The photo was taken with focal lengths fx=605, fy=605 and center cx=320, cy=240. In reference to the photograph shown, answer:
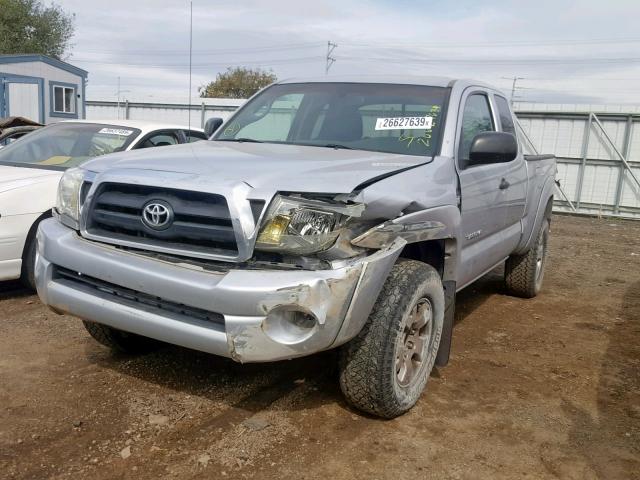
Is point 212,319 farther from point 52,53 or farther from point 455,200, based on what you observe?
point 52,53

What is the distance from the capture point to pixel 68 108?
18984 millimetres

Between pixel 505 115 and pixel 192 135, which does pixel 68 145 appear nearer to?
pixel 192 135

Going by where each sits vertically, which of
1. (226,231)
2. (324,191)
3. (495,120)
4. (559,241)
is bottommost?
(559,241)

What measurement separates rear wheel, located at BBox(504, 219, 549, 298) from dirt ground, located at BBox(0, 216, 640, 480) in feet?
3.55

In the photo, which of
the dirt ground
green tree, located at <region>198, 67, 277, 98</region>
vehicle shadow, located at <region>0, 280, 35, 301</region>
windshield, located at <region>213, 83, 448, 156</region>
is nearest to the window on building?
vehicle shadow, located at <region>0, 280, 35, 301</region>

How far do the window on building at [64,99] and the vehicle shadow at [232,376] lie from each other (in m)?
16.4

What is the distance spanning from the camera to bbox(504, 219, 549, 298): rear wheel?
579 cm

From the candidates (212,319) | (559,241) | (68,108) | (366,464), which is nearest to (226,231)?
(212,319)

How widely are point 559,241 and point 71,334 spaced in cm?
830

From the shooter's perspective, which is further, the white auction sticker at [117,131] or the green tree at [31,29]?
the green tree at [31,29]

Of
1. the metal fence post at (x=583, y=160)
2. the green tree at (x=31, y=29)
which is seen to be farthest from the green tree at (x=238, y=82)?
the metal fence post at (x=583, y=160)

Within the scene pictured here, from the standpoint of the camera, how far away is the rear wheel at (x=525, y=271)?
228 inches

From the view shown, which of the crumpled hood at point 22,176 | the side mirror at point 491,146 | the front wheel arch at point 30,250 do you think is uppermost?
the side mirror at point 491,146

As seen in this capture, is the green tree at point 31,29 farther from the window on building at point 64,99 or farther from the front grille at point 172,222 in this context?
the front grille at point 172,222
